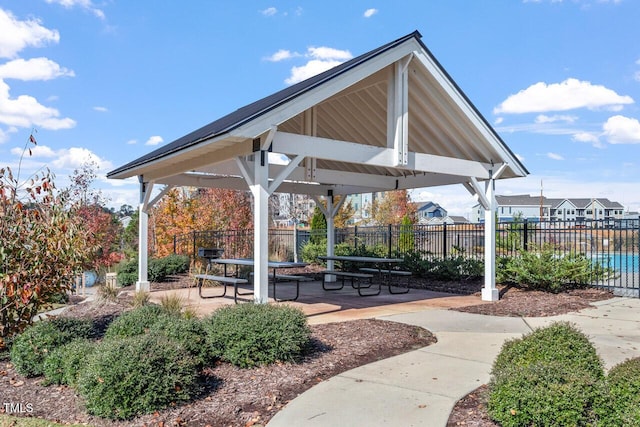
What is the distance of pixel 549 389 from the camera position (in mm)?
3340

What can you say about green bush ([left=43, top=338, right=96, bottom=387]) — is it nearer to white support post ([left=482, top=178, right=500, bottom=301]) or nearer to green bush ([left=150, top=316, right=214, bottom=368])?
green bush ([left=150, top=316, right=214, bottom=368])

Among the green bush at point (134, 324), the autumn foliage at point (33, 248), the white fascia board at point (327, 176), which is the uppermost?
the white fascia board at point (327, 176)

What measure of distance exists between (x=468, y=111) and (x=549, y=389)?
23.6 ft

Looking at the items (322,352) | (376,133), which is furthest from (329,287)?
(322,352)

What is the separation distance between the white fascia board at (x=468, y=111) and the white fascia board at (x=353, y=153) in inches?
31.0

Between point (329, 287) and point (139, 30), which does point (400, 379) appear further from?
point (139, 30)

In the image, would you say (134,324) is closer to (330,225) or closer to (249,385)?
(249,385)

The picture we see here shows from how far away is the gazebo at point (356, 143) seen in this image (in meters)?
7.14

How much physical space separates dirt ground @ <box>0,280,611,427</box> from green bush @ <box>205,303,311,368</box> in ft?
0.40

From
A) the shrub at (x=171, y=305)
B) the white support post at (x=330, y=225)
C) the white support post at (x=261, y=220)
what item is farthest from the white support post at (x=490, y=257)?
the shrub at (x=171, y=305)

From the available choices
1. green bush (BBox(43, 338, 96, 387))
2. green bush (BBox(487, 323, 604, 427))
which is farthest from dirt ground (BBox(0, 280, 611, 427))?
green bush (BBox(487, 323, 604, 427))

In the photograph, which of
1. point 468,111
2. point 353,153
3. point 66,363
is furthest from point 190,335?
point 468,111

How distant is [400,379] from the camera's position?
4766mm

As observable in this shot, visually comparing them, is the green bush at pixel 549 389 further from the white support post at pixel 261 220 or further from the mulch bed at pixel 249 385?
the white support post at pixel 261 220
